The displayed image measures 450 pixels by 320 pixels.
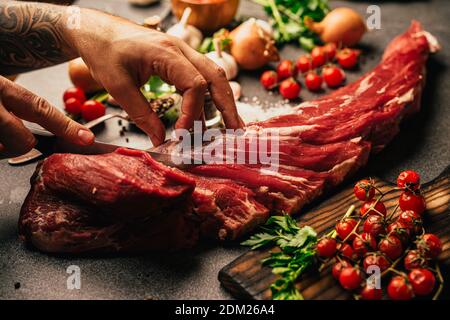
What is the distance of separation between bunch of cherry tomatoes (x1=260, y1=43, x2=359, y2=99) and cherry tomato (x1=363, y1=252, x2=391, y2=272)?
2099 mm

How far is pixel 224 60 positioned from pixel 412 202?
2244 millimetres

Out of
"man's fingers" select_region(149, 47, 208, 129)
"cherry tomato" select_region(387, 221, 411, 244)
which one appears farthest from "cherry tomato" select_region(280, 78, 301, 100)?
"cherry tomato" select_region(387, 221, 411, 244)

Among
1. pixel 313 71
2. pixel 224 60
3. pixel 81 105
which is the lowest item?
pixel 81 105

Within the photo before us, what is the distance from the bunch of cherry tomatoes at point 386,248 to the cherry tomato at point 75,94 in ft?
8.24

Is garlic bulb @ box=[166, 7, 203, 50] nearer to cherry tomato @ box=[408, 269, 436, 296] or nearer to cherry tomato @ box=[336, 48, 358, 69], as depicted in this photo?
cherry tomato @ box=[336, 48, 358, 69]

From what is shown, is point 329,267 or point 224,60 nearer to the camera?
point 329,267

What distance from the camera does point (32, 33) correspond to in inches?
151

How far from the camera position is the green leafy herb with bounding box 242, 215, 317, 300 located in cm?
268

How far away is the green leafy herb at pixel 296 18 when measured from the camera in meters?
5.29

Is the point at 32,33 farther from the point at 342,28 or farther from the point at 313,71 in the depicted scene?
the point at 342,28

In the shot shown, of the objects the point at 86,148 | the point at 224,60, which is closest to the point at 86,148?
the point at 86,148

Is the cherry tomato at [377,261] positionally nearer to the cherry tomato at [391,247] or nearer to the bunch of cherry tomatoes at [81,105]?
the cherry tomato at [391,247]

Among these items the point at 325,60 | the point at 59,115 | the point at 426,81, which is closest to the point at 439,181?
the point at 426,81
